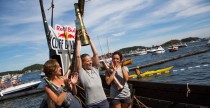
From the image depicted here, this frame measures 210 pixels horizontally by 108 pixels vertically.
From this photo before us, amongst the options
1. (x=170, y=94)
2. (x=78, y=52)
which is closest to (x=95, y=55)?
(x=78, y=52)

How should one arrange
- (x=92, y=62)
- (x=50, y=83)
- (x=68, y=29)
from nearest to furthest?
1. (x=50, y=83)
2. (x=92, y=62)
3. (x=68, y=29)

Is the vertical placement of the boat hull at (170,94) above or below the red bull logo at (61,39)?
below

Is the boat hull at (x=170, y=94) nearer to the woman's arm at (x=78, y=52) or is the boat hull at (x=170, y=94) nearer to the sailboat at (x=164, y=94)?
the sailboat at (x=164, y=94)

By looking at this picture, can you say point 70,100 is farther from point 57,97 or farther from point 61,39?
point 61,39

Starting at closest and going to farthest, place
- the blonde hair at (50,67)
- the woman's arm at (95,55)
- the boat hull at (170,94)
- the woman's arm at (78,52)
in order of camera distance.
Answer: the blonde hair at (50,67) → the woman's arm at (78,52) → the woman's arm at (95,55) → the boat hull at (170,94)

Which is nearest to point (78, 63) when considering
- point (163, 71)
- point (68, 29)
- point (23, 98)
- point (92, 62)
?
point (92, 62)

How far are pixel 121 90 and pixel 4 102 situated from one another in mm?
29573

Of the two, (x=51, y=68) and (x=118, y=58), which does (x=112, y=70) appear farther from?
(x=51, y=68)

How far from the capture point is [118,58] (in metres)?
5.56

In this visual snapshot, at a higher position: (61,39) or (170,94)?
(61,39)

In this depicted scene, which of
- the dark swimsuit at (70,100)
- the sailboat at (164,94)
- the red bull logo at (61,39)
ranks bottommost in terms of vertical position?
the sailboat at (164,94)

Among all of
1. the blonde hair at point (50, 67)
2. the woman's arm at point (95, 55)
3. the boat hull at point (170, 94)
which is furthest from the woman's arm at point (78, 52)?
the boat hull at point (170, 94)

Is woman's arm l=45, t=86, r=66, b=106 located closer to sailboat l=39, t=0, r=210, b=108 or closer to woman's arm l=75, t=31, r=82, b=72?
woman's arm l=75, t=31, r=82, b=72

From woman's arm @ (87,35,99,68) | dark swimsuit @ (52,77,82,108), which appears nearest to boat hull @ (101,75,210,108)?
woman's arm @ (87,35,99,68)
